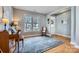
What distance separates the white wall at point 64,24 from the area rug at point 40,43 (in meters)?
0.26

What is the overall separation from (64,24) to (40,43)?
0.77 meters

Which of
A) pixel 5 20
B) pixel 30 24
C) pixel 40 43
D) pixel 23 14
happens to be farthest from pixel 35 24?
pixel 5 20

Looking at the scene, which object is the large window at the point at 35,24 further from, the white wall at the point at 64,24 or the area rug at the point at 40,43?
the white wall at the point at 64,24

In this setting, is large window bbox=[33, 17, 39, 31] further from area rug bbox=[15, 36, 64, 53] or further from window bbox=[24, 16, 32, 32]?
area rug bbox=[15, 36, 64, 53]

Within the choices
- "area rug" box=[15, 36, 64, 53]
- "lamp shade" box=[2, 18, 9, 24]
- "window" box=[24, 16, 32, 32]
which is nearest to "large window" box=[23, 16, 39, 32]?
"window" box=[24, 16, 32, 32]

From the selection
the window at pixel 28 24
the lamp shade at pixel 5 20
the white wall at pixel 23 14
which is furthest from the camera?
the window at pixel 28 24

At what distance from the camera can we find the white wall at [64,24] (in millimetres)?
2162

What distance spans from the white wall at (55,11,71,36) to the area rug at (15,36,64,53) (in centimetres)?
26

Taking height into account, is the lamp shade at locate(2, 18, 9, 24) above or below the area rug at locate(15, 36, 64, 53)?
above

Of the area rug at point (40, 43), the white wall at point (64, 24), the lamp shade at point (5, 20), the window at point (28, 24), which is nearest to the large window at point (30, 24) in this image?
the window at point (28, 24)

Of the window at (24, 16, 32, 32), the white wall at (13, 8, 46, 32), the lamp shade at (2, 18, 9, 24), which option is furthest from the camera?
the window at (24, 16, 32, 32)

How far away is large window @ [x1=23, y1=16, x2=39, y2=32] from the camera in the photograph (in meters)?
2.22

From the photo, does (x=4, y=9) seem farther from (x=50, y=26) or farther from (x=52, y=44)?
(x=52, y=44)
